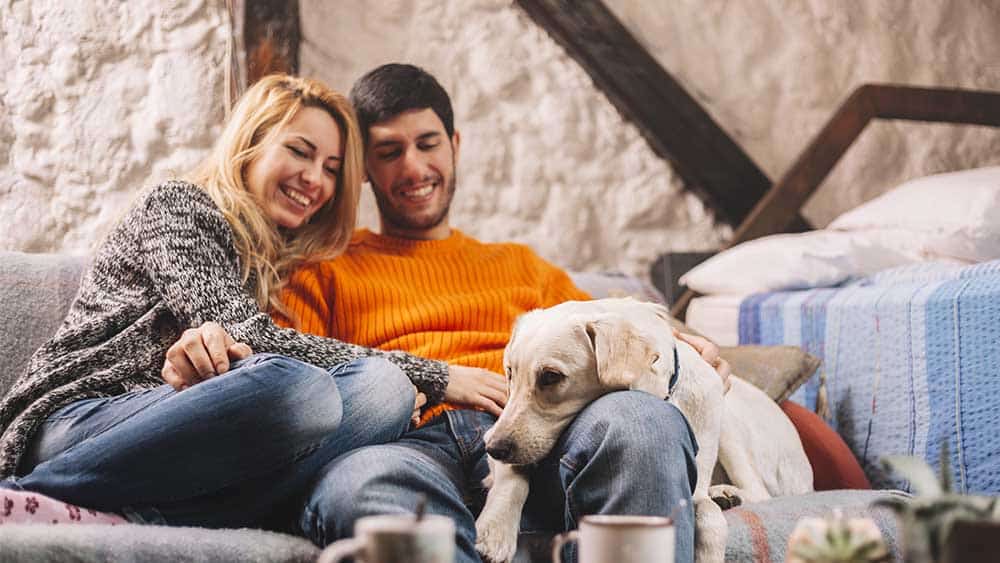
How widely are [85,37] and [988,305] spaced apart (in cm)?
226

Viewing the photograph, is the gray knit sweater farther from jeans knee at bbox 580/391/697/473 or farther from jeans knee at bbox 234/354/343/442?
jeans knee at bbox 580/391/697/473

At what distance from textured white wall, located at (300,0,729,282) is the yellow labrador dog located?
1320mm

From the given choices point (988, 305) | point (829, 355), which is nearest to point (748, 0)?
point (829, 355)

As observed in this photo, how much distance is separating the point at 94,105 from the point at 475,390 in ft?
4.78

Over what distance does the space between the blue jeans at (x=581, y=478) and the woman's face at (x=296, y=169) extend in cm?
67

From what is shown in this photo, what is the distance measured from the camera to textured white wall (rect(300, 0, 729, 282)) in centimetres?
284

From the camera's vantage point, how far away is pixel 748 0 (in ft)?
10.4

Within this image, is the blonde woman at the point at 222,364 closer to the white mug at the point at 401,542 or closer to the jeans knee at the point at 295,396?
the jeans knee at the point at 295,396

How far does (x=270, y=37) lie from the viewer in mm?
2551

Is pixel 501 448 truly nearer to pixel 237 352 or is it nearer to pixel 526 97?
pixel 237 352

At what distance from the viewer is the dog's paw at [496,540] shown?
1.35 meters

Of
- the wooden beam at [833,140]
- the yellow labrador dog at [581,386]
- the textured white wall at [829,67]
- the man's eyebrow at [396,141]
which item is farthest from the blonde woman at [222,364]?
the textured white wall at [829,67]

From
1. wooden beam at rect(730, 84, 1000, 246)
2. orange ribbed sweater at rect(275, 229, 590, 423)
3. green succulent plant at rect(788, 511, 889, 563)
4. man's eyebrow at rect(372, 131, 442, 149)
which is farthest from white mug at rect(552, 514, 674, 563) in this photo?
wooden beam at rect(730, 84, 1000, 246)

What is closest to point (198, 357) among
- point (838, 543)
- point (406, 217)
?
point (406, 217)
